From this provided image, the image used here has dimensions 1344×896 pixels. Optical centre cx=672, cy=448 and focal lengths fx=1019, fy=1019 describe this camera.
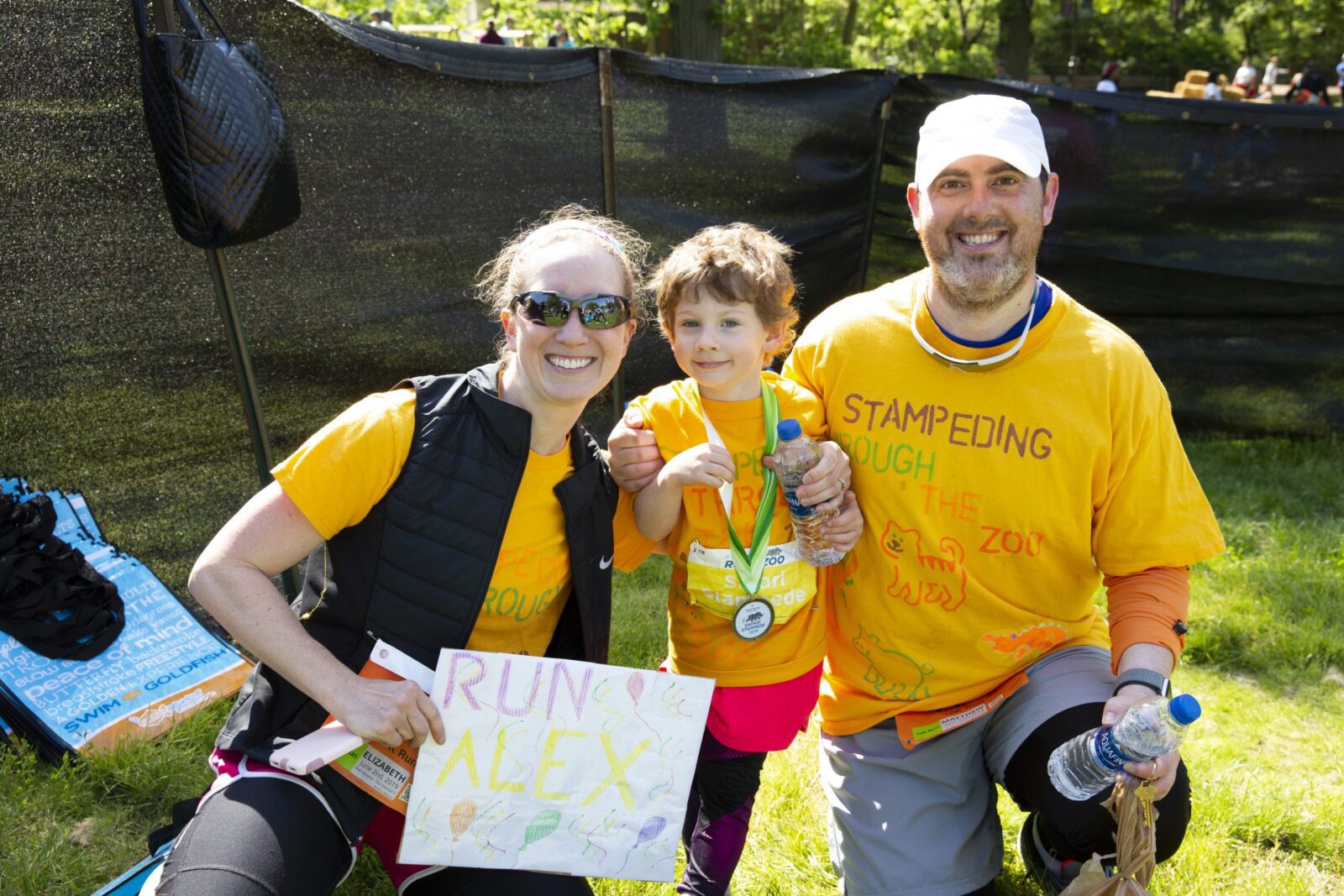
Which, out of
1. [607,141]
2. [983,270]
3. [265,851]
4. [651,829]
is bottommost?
[651,829]

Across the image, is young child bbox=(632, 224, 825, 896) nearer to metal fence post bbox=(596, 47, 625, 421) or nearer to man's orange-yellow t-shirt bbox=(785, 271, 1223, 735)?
man's orange-yellow t-shirt bbox=(785, 271, 1223, 735)

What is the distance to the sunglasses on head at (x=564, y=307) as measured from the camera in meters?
2.12

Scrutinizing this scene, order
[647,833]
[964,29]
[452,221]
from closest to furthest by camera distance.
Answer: [647,833] → [452,221] → [964,29]

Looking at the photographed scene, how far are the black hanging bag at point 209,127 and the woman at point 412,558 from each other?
122 cm

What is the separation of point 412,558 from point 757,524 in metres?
0.78

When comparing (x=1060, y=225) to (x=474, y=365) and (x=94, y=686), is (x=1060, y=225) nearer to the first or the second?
(x=474, y=365)

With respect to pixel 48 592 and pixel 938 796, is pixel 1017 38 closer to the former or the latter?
pixel 938 796

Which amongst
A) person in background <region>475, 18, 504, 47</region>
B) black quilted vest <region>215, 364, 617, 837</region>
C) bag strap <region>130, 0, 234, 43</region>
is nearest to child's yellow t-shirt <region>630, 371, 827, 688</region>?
black quilted vest <region>215, 364, 617, 837</region>

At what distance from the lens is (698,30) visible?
11.2 metres

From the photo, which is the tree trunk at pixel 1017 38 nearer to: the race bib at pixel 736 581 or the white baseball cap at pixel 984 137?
the white baseball cap at pixel 984 137

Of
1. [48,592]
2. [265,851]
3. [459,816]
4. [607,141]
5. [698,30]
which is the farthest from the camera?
[698,30]

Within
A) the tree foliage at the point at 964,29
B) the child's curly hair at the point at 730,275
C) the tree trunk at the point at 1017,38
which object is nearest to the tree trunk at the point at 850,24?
the tree foliage at the point at 964,29

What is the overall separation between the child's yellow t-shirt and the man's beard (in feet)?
1.54

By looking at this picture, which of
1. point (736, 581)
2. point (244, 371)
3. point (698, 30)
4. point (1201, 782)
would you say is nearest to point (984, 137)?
point (736, 581)
